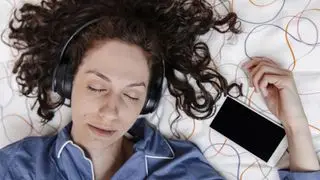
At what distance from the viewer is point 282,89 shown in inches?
48.1

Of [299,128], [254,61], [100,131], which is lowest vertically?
[100,131]

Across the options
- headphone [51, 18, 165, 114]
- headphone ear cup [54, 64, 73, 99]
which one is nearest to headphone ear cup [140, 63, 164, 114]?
headphone [51, 18, 165, 114]

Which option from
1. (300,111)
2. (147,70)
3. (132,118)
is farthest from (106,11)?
(300,111)

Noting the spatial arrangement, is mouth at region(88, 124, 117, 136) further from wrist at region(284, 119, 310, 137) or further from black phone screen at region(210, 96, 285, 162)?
wrist at region(284, 119, 310, 137)

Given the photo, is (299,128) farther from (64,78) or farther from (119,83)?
(64,78)

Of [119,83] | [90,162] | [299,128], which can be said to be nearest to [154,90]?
[119,83]

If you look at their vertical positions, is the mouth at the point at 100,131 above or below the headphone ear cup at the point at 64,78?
below

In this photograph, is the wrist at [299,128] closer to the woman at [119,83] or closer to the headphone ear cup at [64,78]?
the woman at [119,83]

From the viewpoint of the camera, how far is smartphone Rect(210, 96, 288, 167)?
1296 mm

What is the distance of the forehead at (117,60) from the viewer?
3.64 feet

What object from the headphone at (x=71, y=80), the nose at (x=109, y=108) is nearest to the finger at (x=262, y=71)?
A: the headphone at (x=71, y=80)

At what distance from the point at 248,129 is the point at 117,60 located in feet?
1.51

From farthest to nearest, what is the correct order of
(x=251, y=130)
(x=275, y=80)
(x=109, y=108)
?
(x=251, y=130) < (x=275, y=80) < (x=109, y=108)

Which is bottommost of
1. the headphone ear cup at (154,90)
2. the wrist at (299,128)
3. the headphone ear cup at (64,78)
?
the headphone ear cup at (64,78)
